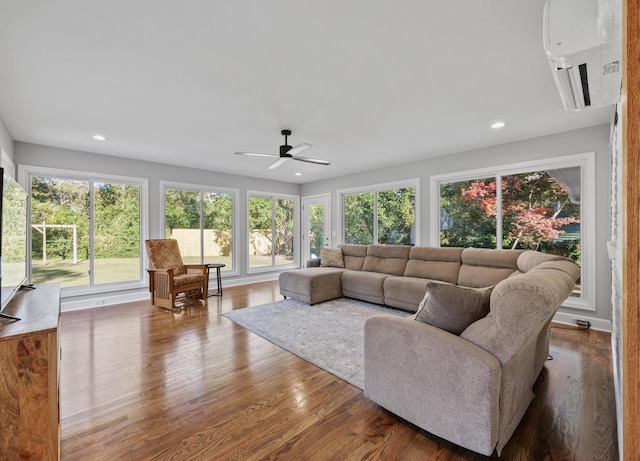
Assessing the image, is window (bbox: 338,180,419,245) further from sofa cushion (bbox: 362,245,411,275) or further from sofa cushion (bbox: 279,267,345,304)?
sofa cushion (bbox: 279,267,345,304)

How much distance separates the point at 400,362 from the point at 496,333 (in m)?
0.57

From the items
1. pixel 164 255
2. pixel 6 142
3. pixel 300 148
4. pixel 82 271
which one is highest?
pixel 6 142

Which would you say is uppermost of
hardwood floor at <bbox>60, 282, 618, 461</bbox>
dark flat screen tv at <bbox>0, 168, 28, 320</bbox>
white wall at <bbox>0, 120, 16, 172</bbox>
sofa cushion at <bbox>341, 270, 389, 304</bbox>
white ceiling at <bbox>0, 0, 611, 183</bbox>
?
white ceiling at <bbox>0, 0, 611, 183</bbox>

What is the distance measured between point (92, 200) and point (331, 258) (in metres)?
4.12

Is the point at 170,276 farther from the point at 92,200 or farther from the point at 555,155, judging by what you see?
the point at 555,155

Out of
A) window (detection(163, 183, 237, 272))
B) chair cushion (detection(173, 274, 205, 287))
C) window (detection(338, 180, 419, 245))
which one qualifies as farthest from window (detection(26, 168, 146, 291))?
window (detection(338, 180, 419, 245))

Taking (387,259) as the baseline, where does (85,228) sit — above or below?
above

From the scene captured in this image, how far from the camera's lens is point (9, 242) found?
5.97 feet

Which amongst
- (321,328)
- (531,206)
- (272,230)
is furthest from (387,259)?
(272,230)

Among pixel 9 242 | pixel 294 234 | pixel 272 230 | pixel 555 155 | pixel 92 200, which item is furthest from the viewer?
pixel 294 234

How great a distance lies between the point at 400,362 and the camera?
5.79 feet

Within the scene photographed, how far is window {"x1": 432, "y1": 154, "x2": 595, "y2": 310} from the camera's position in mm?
3615

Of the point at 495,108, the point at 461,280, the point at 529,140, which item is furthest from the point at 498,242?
the point at 495,108

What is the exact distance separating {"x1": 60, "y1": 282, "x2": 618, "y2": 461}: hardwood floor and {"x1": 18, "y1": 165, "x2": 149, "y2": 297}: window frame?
70.6 inches
